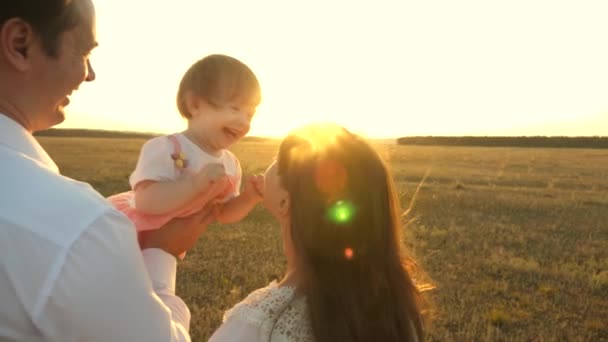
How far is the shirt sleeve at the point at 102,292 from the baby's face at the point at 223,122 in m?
2.02

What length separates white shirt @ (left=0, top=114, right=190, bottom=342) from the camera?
1.11m

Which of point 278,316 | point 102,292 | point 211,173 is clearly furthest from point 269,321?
point 211,173

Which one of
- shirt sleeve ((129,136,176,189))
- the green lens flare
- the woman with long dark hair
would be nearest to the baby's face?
shirt sleeve ((129,136,176,189))

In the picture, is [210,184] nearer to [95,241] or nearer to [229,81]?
[229,81]

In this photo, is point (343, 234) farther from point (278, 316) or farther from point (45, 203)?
point (45, 203)

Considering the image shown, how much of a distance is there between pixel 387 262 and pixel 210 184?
3.36 feet

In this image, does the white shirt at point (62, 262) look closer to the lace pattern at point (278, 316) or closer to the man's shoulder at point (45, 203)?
the man's shoulder at point (45, 203)

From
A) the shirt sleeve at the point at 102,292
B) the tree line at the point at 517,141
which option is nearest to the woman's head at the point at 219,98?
the shirt sleeve at the point at 102,292

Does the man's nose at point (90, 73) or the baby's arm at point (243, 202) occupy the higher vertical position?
the man's nose at point (90, 73)

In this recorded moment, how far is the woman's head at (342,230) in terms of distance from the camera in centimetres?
197

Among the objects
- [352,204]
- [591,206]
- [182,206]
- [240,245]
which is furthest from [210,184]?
[591,206]

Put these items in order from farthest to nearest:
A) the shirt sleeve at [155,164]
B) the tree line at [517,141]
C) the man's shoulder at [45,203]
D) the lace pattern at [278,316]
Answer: the tree line at [517,141] → the shirt sleeve at [155,164] → the lace pattern at [278,316] → the man's shoulder at [45,203]

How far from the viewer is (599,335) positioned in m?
5.54

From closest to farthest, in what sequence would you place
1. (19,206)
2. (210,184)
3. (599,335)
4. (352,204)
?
1. (19,206)
2. (352,204)
3. (210,184)
4. (599,335)
